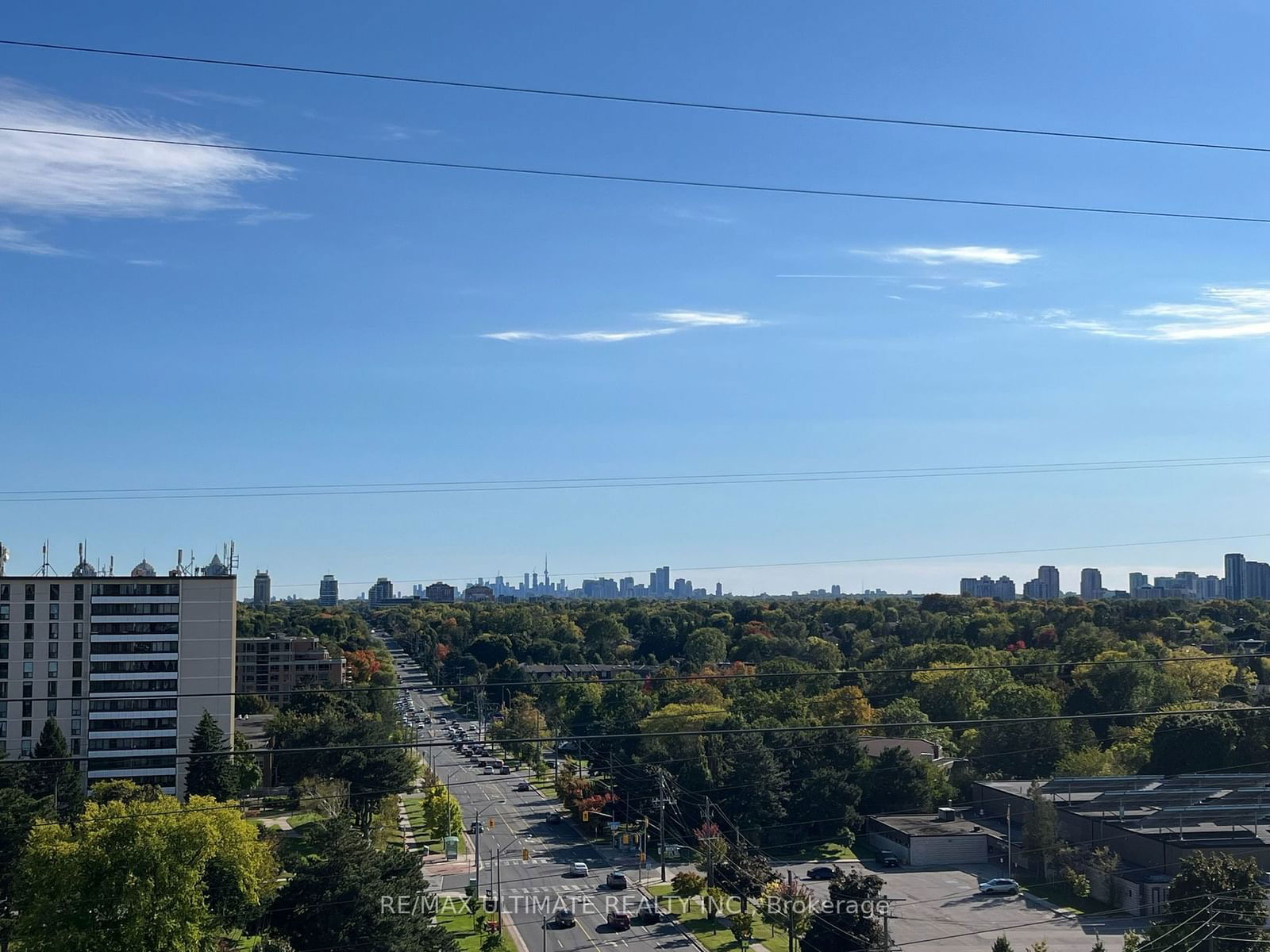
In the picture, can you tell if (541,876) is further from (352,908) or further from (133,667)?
(133,667)

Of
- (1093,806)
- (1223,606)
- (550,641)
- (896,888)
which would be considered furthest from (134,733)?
(1223,606)

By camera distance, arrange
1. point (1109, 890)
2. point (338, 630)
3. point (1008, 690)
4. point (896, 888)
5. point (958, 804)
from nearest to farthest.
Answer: point (1109, 890) < point (896, 888) < point (958, 804) < point (1008, 690) < point (338, 630)

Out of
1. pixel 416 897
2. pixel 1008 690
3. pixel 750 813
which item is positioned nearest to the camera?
pixel 416 897

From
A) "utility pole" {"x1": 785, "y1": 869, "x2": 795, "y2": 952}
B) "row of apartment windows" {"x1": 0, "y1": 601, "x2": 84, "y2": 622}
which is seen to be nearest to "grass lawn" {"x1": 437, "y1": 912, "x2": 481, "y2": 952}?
"utility pole" {"x1": 785, "y1": 869, "x2": 795, "y2": 952}

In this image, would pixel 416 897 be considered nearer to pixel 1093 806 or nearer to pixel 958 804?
pixel 1093 806

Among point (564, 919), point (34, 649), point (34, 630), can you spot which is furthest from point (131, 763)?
point (564, 919)

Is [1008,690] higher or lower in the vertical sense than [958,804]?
higher

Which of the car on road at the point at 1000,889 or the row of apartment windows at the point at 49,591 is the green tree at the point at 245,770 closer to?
the row of apartment windows at the point at 49,591
